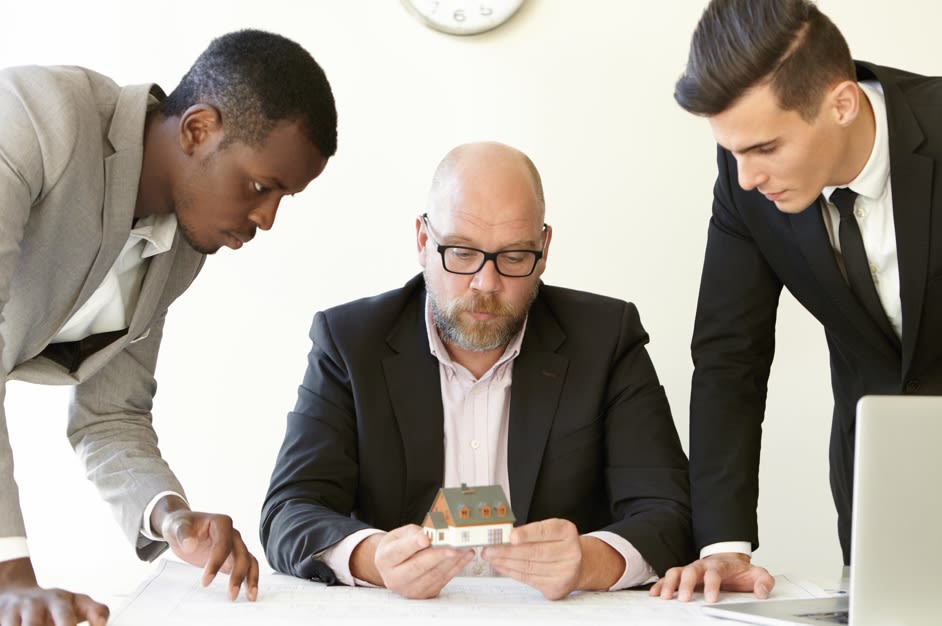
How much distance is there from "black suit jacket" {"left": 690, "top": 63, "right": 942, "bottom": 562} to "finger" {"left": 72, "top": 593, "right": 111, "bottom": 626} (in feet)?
4.08

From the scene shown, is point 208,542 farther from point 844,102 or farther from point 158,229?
point 844,102

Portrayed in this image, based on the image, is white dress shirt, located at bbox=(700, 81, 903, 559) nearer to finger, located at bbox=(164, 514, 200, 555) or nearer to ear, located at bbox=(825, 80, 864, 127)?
ear, located at bbox=(825, 80, 864, 127)

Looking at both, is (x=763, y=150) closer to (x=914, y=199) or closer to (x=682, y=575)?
(x=914, y=199)

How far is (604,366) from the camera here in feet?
8.63

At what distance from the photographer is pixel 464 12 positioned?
11.6 feet

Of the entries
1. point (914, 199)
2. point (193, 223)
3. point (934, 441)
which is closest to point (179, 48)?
point (193, 223)

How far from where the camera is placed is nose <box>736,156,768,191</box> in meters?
2.07

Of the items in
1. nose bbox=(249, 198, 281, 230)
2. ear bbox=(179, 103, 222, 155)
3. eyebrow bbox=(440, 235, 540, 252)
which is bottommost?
eyebrow bbox=(440, 235, 540, 252)

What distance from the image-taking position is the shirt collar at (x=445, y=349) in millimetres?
2631

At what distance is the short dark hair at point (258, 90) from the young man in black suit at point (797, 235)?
2.31 ft

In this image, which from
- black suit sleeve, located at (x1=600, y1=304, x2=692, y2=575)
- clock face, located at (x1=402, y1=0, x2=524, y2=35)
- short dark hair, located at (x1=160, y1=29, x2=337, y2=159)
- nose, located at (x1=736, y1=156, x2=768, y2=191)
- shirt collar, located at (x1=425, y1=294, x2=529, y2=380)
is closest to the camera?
short dark hair, located at (x1=160, y1=29, x2=337, y2=159)

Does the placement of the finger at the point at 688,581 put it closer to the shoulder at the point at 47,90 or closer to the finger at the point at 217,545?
the finger at the point at 217,545

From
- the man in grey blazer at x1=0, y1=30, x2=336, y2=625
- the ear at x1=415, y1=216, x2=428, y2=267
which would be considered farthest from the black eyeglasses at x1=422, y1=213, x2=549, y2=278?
the man in grey blazer at x1=0, y1=30, x2=336, y2=625

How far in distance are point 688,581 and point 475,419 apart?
0.76 meters
